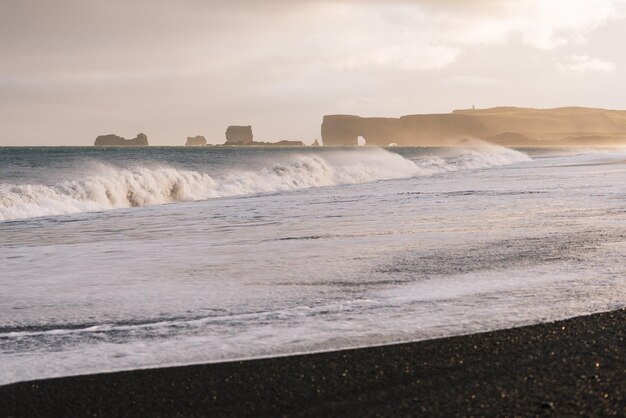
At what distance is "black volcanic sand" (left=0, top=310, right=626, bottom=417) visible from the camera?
132 inches

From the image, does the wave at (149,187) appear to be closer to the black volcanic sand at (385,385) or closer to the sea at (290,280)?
the sea at (290,280)

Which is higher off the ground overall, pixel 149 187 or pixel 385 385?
pixel 149 187

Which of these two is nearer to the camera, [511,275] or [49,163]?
[511,275]

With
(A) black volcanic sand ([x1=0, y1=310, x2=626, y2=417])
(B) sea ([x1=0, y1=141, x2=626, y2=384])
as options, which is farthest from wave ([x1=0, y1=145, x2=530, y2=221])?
(A) black volcanic sand ([x1=0, y1=310, x2=626, y2=417])

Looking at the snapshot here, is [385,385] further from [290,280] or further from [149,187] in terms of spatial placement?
[149,187]

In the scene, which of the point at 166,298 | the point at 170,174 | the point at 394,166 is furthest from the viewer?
the point at 394,166

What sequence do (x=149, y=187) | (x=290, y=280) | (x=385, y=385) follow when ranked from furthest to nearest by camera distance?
(x=149, y=187) < (x=290, y=280) < (x=385, y=385)

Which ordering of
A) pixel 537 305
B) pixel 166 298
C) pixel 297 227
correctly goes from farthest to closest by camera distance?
pixel 297 227 → pixel 166 298 → pixel 537 305

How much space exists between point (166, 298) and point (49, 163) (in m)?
52.1

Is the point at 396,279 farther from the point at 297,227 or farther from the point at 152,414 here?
the point at 297,227

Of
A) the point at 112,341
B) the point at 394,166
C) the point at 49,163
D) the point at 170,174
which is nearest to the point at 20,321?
the point at 112,341

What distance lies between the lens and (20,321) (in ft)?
18.8

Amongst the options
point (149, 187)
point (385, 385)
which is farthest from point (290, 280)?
point (149, 187)

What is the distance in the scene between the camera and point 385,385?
12.1ft
